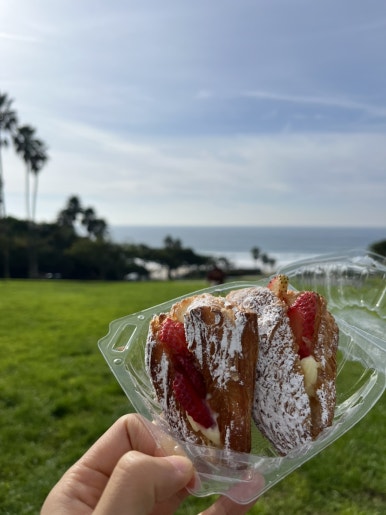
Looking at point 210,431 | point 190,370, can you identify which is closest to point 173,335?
point 190,370

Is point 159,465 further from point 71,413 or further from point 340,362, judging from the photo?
point 71,413

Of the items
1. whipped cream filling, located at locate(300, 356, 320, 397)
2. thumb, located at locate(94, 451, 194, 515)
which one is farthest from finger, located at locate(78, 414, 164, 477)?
whipped cream filling, located at locate(300, 356, 320, 397)

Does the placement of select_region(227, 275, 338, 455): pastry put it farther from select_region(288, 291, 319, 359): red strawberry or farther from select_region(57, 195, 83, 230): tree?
select_region(57, 195, 83, 230): tree

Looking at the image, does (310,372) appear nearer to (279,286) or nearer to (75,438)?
(279,286)

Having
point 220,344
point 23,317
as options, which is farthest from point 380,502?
point 23,317

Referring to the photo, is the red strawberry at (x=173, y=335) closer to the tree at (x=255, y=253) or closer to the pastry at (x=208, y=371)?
the pastry at (x=208, y=371)

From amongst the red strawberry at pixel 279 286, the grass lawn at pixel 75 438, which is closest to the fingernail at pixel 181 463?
the red strawberry at pixel 279 286
